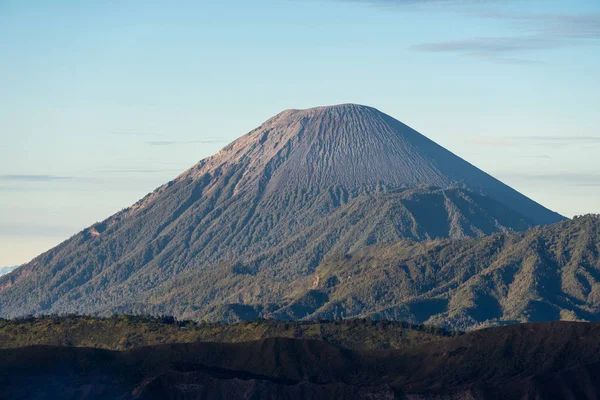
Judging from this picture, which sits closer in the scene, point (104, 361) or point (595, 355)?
point (595, 355)

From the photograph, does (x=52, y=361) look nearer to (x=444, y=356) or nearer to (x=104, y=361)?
(x=104, y=361)

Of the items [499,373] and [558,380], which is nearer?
[558,380]

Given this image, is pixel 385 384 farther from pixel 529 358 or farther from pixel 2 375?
pixel 2 375

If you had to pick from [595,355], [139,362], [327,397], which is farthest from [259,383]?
[595,355]

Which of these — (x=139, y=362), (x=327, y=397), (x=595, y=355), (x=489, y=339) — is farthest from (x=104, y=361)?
(x=595, y=355)

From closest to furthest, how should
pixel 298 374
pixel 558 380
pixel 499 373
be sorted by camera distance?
pixel 558 380
pixel 499 373
pixel 298 374

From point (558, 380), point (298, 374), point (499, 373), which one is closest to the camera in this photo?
point (558, 380)
